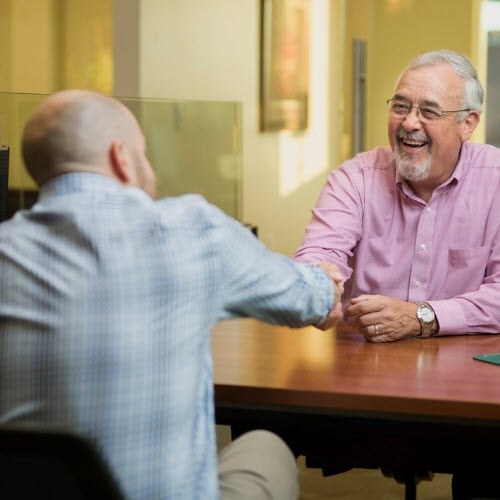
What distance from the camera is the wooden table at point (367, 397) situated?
71.0 inches

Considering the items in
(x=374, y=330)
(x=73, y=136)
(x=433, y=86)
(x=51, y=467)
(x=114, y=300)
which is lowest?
(x=374, y=330)

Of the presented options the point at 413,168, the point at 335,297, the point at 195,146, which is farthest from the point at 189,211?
the point at 195,146

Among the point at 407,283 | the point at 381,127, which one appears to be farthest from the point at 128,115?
the point at 381,127

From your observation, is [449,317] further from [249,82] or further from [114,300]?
[249,82]

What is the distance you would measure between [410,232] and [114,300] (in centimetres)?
158

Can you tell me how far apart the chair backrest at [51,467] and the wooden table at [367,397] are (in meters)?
0.77

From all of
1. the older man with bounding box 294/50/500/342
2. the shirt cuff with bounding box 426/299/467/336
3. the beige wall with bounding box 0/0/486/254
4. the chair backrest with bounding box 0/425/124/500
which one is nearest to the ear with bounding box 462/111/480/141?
the older man with bounding box 294/50/500/342

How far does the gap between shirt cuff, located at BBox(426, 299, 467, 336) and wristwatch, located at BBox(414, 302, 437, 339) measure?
12 mm

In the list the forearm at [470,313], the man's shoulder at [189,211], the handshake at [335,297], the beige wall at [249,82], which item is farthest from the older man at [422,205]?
the beige wall at [249,82]

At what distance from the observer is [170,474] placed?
1413mm

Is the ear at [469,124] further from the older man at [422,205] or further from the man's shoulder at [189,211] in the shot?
the man's shoulder at [189,211]

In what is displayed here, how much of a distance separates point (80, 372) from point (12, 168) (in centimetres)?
283

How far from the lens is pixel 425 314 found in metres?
2.36

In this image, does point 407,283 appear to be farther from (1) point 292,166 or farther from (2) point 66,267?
(1) point 292,166
